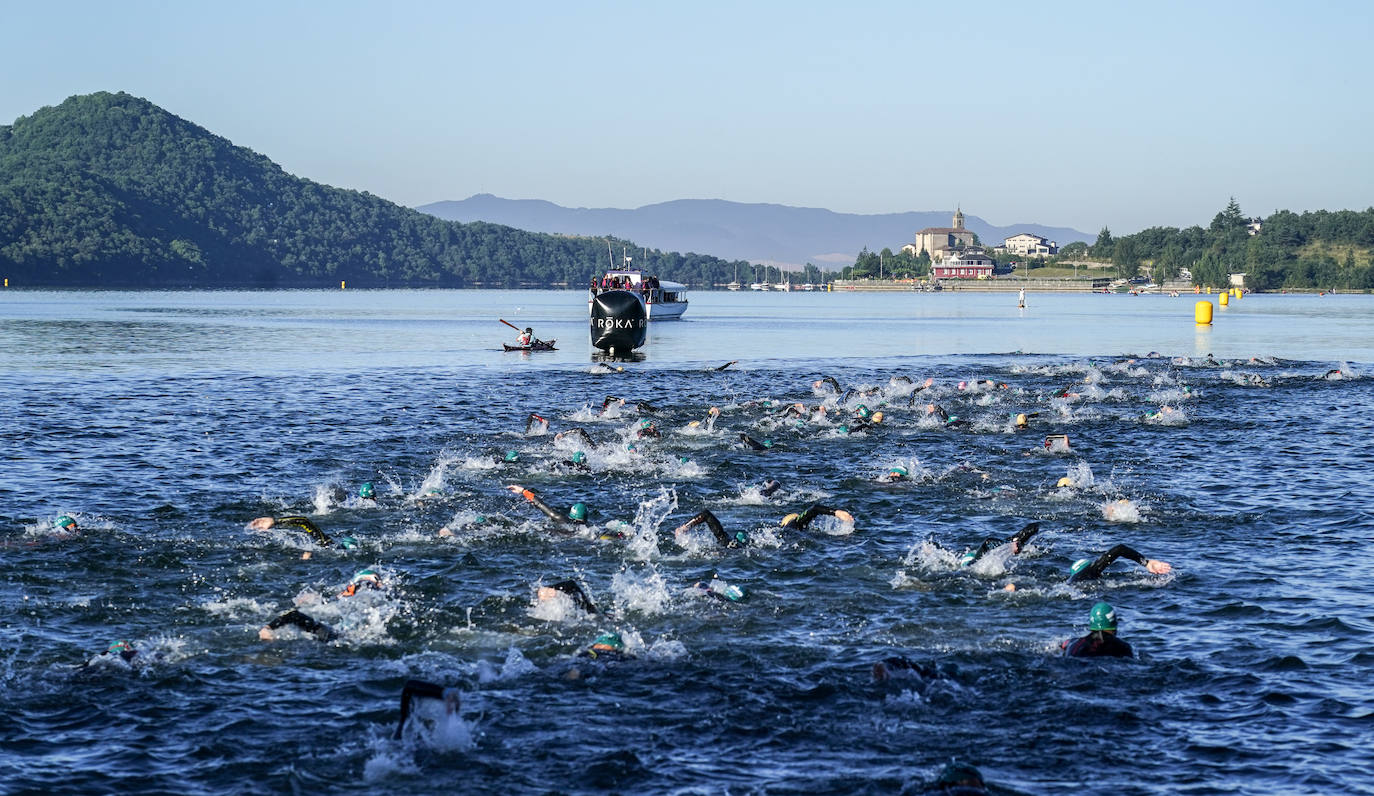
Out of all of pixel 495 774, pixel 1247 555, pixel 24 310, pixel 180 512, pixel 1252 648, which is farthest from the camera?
pixel 24 310

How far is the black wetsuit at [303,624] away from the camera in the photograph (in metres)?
13.0

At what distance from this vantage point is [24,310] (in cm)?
10662

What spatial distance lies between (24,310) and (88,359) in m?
63.7

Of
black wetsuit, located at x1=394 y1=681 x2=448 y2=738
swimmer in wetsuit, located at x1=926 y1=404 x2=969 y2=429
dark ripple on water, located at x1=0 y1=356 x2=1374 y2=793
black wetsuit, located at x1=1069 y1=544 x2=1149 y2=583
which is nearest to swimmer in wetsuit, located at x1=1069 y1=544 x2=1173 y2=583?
black wetsuit, located at x1=1069 y1=544 x2=1149 y2=583

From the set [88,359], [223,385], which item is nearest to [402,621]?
[223,385]

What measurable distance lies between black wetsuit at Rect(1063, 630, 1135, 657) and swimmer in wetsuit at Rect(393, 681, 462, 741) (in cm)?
655

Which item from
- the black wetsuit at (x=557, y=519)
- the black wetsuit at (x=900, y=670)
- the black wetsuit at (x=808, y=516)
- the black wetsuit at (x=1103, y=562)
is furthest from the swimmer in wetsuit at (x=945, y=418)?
the black wetsuit at (x=900, y=670)

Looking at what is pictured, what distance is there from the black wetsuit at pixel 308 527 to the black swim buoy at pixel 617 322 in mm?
45256

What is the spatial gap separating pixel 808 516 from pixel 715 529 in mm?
1656

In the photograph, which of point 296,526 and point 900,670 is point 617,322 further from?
point 900,670

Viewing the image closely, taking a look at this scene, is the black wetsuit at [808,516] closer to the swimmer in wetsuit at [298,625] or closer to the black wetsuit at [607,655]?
the black wetsuit at [607,655]

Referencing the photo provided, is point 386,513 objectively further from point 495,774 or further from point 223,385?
point 223,385

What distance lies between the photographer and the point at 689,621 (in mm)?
14219

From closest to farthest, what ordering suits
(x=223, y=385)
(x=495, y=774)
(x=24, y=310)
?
(x=495, y=774) → (x=223, y=385) → (x=24, y=310)
